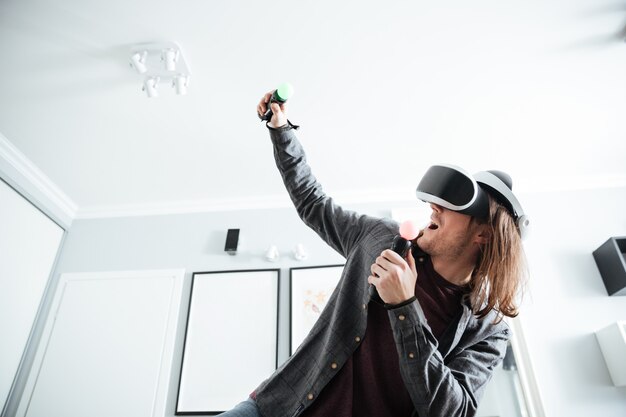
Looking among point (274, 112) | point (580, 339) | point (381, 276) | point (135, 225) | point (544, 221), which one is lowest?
point (381, 276)

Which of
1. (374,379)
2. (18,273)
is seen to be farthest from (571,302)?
(18,273)

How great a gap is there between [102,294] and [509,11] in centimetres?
297

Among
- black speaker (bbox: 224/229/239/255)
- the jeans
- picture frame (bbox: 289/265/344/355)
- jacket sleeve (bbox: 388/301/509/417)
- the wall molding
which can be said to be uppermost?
the wall molding

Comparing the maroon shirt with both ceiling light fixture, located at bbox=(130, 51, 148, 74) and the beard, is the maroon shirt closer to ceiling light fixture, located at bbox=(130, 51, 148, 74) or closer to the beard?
the beard

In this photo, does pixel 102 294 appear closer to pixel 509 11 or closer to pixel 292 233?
pixel 292 233

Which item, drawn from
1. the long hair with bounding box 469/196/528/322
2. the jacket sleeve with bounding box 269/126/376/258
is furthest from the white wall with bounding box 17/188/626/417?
the jacket sleeve with bounding box 269/126/376/258

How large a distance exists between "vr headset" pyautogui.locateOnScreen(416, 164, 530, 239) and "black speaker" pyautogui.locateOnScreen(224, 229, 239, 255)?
1898mm

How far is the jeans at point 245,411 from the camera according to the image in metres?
0.91

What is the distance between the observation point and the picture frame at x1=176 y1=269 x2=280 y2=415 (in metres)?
2.29

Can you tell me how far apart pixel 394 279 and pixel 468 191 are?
0.34 metres

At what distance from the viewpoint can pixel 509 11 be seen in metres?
1.60

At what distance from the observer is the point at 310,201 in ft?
3.81

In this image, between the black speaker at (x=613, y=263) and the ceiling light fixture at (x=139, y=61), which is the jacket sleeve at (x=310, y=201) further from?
the black speaker at (x=613, y=263)

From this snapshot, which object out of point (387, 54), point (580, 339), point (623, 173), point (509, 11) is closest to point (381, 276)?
point (387, 54)
